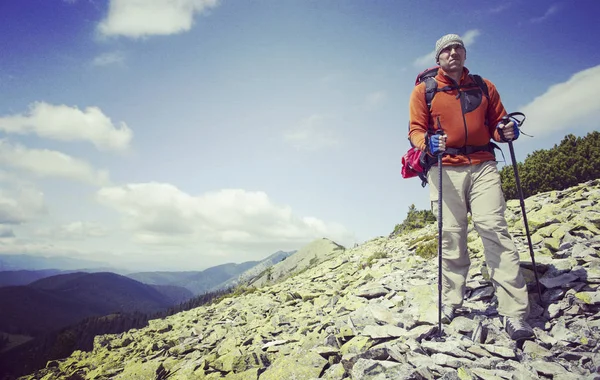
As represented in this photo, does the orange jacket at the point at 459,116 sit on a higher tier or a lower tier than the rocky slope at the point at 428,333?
higher

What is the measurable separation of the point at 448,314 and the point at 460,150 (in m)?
2.96

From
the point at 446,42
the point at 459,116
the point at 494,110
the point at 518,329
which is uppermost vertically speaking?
the point at 446,42

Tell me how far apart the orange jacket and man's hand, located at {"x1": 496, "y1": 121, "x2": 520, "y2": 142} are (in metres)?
0.15

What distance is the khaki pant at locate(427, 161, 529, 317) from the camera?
4527 mm

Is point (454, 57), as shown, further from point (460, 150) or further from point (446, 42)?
point (460, 150)

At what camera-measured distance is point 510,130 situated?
5.02 metres

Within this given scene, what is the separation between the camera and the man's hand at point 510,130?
501 centimetres

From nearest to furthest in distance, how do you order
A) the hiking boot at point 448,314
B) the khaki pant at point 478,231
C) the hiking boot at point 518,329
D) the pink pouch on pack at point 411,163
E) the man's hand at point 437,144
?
the hiking boot at point 518,329
the khaki pant at point 478,231
the man's hand at point 437,144
the hiking boot at point 448,314
the pink pouch on pack at point 411,163

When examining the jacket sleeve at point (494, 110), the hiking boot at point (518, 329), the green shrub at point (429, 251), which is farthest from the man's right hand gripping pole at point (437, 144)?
the green shrub at point (429, 251)


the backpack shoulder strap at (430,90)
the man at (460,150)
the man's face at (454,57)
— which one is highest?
the man's face at (454,57)

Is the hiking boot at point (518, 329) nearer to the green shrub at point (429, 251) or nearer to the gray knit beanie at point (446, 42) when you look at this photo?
the gray knit beanie at point (446, 42)

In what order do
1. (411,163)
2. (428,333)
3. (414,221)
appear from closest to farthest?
1. (428,333)
2. (411,163)
3. (414,221)

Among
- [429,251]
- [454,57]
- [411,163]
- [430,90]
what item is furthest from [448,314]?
[429,251]

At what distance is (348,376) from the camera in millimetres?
4230
